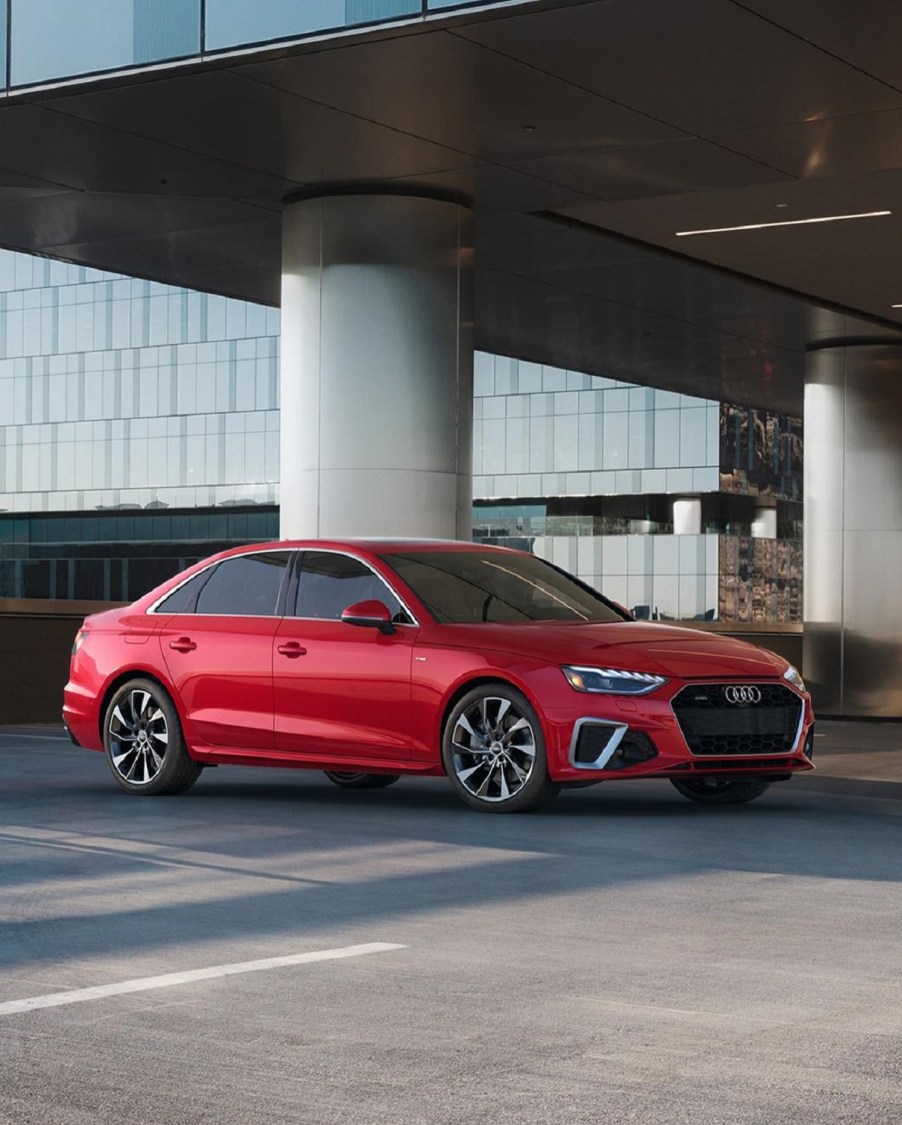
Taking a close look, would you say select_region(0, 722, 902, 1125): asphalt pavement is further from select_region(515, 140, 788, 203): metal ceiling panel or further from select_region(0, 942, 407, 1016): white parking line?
select_region(515, 140, 788, 203): metal ceiling panel

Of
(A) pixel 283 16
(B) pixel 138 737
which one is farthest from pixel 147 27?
(B) pixel 138 737

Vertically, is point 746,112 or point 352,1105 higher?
point 746,112

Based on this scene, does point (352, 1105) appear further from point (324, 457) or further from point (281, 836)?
point (324, 457)

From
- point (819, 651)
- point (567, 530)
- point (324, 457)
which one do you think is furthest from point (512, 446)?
point (324, 457)

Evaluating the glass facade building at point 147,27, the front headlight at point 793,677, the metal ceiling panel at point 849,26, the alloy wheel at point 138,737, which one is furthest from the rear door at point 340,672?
the metal ceiling panel at point 849,26

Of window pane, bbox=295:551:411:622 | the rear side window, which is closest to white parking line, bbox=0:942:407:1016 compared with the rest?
window pane, bbox=295:551:411:622

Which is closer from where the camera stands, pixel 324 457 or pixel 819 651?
pixel 324 457

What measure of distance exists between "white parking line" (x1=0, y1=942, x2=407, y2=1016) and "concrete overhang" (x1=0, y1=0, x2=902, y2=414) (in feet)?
22.1

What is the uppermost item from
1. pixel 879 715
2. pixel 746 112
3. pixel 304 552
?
pixel 746 112

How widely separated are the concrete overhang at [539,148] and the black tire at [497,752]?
403cm

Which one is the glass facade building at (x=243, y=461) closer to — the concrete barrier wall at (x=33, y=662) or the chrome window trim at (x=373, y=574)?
the concrete barrier wall at (x=33, y=662)

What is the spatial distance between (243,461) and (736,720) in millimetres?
61709

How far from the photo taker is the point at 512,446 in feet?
232

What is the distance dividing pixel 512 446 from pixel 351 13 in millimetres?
57879
